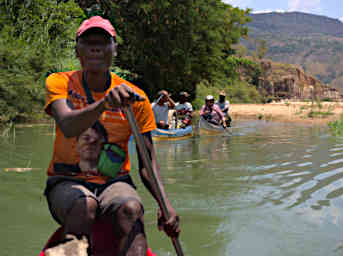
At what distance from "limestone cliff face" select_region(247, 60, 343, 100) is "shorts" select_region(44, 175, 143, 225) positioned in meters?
56.5

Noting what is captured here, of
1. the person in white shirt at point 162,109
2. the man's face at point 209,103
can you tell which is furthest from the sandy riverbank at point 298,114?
the person in white shirt at point 162,109

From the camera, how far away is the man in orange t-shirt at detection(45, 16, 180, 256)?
7.46 ft

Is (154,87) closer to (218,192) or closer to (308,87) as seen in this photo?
(218,192)

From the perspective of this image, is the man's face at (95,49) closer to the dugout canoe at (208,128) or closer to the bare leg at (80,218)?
the bare leg at (80,218)

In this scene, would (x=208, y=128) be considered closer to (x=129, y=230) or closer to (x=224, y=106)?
(x=224, y=106)

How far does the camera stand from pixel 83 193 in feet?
7.55

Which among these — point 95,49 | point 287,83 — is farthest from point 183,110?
point 287,83

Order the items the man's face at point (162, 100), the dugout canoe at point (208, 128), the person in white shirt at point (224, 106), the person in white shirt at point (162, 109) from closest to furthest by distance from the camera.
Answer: the man's face at point (162, 100), the person in white shirt at point (162, 109), the dugout canoe at point (208, 128), the person in white shirt at point (224, 106)

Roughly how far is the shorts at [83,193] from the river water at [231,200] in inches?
67.0

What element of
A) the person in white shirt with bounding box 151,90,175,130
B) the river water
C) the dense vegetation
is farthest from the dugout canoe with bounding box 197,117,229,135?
the river water

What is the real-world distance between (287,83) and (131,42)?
156 feet

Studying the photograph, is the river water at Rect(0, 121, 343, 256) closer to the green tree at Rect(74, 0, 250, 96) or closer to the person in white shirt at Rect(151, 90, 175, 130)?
the person in white shirt at Rect(151, 90, 175, 130)

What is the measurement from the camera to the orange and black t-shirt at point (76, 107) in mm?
2484

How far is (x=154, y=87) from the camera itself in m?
23.9
